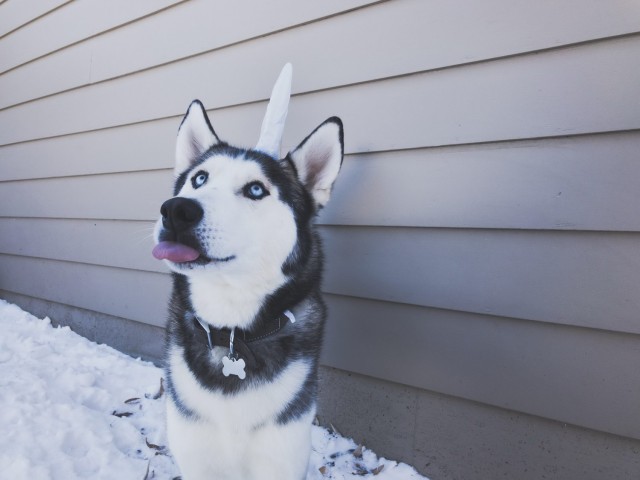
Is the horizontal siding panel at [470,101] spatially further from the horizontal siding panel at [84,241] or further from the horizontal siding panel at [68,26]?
the horizontal siding panel at [84,241]

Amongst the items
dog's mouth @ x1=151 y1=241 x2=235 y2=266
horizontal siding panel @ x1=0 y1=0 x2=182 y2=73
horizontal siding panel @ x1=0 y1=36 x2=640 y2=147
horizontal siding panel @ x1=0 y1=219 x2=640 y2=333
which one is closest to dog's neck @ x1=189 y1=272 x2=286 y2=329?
dog's mouth @ x1=151 y1=241 x2=235 y2=266

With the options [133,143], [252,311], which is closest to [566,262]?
[252,311]

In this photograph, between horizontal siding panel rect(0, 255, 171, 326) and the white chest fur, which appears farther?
horizontal siding panel rect(0, 255, 171, 326)

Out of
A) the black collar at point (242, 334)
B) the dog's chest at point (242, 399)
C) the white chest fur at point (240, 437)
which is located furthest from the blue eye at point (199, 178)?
the white chest fur at point (240, 437)

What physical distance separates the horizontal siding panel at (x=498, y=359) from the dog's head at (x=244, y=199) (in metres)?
0.75

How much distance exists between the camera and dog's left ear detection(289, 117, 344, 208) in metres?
1.65

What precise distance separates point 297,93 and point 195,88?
2.66 ft

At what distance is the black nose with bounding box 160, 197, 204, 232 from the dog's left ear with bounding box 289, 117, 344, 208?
615 mm

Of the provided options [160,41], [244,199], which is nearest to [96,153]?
[160,41]

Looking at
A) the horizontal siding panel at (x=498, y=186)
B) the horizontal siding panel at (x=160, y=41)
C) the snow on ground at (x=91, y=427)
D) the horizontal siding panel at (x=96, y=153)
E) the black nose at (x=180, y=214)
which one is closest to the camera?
the black nose at (x=180, y=214)

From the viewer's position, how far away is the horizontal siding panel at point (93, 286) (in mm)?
3096

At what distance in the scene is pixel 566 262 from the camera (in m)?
1.66

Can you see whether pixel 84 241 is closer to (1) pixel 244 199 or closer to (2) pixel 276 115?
(2) pixel 276 115

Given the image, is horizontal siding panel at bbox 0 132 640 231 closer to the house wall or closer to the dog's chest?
the house wall
